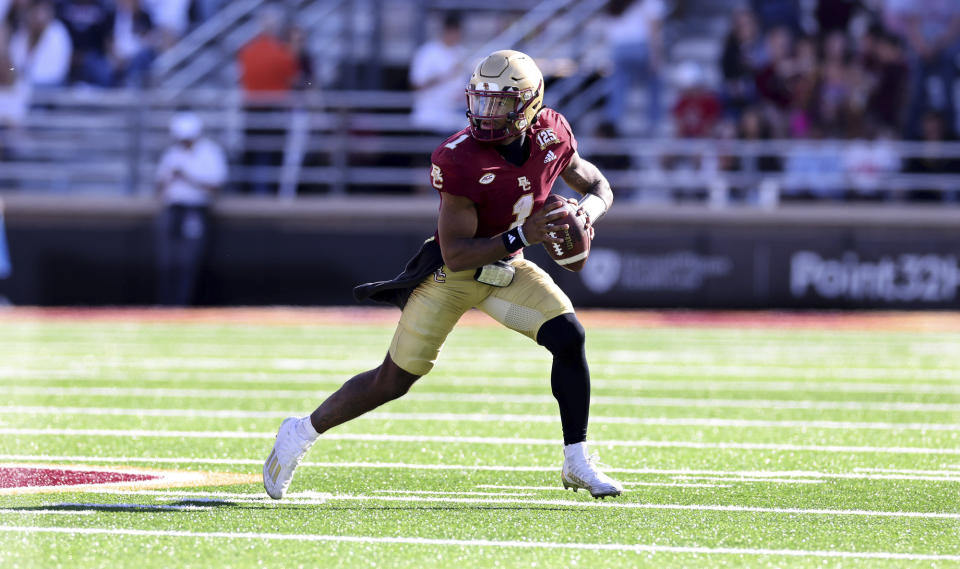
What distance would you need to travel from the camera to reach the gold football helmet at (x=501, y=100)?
548 centimetres

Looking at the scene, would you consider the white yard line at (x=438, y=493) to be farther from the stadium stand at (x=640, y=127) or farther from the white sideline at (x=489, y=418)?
the stadium stand at (x=640, y=127)

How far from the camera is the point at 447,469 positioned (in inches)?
249

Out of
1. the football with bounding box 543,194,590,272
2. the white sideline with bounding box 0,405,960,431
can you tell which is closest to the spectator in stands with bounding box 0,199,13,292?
the white sideline with bounding box 0,405,960,431

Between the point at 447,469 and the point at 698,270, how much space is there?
33.7 ft

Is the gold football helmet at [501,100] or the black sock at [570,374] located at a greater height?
the gold football helmet at [501,100]

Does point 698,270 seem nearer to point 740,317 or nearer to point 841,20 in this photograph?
point 740,317

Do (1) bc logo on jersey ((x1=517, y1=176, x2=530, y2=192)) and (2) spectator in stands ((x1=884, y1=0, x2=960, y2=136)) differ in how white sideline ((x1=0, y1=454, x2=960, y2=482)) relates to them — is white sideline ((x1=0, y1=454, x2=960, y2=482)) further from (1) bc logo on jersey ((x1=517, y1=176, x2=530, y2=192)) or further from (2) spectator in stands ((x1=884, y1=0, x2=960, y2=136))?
(2) spectator in stands ((x1=884, y1=0, x2=960, y2=136))

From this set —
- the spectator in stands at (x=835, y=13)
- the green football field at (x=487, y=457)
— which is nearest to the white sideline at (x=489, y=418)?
the green football field at (x=487, y=457)

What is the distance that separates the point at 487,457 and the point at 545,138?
157cm

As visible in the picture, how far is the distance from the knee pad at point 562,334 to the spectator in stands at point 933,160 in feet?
38.4

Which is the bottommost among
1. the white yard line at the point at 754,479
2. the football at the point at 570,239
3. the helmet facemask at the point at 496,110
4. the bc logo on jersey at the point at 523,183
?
the white yard line at the point at 754,479

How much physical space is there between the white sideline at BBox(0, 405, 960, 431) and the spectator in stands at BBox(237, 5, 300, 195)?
28.4 feet

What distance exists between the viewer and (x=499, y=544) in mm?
4672

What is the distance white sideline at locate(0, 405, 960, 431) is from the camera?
308 inches
